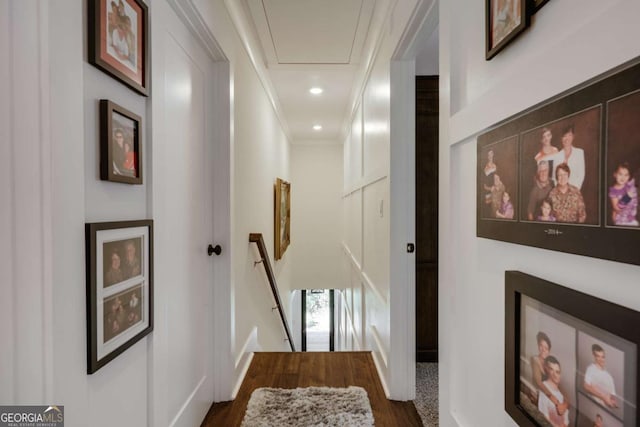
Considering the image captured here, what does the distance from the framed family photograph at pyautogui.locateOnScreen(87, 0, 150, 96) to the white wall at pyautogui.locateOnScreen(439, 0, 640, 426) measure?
107 cm

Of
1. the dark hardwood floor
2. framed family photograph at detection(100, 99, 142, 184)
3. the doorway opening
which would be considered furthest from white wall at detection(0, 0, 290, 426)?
the doorway opening

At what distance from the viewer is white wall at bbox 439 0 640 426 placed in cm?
57

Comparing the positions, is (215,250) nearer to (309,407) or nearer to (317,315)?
(309,407)

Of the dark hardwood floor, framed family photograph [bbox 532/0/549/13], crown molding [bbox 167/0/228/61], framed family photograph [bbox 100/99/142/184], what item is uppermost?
crown molding [bbox 167/0/228/61]

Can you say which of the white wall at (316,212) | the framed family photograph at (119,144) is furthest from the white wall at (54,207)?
the white wall at (316,212)

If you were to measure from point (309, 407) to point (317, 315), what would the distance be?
20.5 feet

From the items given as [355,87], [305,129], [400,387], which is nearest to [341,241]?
[305,129]

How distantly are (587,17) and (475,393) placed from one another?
3.26 feet

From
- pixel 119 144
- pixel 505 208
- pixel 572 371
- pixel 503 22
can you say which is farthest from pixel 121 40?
pixel 572 371

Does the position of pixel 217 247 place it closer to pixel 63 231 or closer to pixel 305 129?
pixel 63 231

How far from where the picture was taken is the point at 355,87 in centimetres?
391

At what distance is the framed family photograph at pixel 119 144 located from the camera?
3.39ft

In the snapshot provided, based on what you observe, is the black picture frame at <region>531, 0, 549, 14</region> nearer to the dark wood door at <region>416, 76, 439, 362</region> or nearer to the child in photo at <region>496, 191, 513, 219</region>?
the child in photo at <region>496, 191, 513, 219</region>

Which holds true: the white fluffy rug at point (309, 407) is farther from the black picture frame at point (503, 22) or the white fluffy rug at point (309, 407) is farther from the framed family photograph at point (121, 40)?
the black picture frame at point (503, 22)
